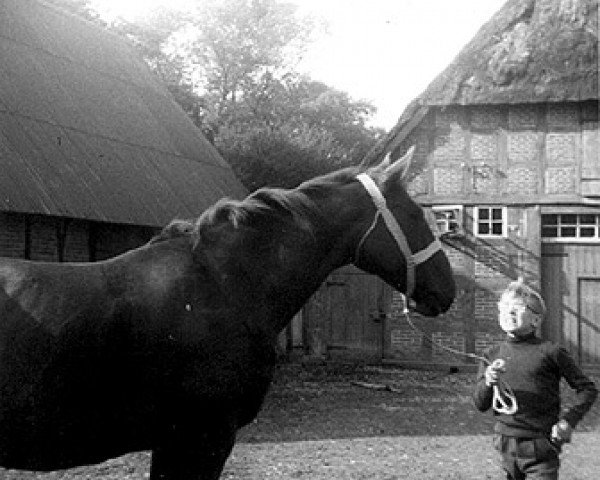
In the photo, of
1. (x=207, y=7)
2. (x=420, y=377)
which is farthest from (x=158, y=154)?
(x=207, y=7)

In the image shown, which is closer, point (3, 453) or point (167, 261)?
point (3, 453)

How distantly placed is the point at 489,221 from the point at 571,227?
1548 mm

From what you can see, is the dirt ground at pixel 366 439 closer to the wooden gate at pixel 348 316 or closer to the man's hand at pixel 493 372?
the wooden gate at pixel 348 316

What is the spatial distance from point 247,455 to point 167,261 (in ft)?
13.8

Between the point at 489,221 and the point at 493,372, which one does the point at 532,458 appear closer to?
the point at 493,372

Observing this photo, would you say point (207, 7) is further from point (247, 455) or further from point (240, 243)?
point (240, 243)

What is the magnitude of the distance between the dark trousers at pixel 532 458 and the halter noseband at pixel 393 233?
941 mm

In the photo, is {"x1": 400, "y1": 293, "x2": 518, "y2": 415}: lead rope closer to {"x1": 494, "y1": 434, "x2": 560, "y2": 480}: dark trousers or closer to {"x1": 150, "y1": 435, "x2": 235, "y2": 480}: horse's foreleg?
{"x1": 494, "y1": 434, "x2": 560, "y2": 480}: dark trousers

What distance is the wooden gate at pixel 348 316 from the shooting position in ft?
50.0

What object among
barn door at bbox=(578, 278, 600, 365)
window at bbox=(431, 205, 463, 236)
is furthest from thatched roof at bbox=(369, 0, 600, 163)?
barn door at bbox=(578, 278, 600, 365)

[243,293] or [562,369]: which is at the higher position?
[243,293]

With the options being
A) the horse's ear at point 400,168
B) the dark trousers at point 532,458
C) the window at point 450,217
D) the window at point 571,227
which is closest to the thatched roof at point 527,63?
the window at point 450,217

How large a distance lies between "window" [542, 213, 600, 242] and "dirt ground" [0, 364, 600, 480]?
357 cm

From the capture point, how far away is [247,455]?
691 centimetres
